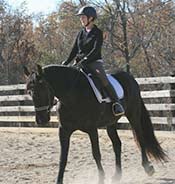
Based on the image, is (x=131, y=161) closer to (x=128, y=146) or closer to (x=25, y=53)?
(x=128, y=146)

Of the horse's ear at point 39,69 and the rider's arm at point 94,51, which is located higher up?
the rider's arm at point 94,51

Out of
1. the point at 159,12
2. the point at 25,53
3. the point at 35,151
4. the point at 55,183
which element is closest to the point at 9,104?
the point at 35,151

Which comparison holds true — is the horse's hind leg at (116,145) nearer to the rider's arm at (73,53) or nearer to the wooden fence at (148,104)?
the rider's arm at (73,53)

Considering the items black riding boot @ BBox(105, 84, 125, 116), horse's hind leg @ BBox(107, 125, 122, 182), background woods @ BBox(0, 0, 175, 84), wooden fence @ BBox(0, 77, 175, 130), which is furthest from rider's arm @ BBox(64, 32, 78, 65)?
background woods @ BBox(0, 0, 175, 84)

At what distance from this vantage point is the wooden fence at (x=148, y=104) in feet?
35.3

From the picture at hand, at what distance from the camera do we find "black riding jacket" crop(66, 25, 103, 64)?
20.3 ft

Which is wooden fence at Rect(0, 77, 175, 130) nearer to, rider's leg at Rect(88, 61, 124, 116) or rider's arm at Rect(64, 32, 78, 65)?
rider's leg at Rect(88, 61, 124, 116)

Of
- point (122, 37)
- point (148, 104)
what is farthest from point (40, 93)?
point (122, 37)

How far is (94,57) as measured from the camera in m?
6.22

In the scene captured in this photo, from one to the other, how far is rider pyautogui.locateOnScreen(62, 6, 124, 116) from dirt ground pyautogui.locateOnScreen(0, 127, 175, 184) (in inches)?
42.8

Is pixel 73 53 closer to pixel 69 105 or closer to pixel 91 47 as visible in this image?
pixel 91 47

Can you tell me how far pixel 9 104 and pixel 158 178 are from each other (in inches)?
403

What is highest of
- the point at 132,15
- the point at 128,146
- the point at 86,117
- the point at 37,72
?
the point at 132,15

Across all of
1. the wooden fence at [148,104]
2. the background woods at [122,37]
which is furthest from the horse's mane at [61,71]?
the background woods at [122,37]
